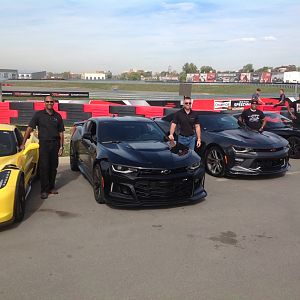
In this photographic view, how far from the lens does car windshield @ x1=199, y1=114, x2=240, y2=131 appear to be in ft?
30.2

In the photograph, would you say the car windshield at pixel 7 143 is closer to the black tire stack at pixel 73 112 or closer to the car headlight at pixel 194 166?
the car headlight at pixel 194 166

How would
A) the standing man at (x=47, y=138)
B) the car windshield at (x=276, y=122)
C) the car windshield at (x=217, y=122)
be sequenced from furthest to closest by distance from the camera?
the car windshield at (x=276, y=122) → the car windshield at (x=217, y=122) → the standing man at (x=47, y=138)

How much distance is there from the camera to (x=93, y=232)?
5098 millimetres

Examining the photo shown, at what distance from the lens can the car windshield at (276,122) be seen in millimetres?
11266

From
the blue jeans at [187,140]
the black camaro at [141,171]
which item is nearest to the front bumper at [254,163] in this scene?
the blue jeans at [187,140]

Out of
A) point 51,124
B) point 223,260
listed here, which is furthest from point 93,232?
point 51,124

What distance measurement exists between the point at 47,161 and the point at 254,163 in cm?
390

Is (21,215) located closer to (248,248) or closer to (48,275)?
(48,275)

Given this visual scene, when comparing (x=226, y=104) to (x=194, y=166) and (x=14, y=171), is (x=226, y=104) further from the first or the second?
(x=14, y=171)

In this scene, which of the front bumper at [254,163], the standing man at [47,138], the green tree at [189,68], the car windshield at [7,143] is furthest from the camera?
the green tree at [189,68]

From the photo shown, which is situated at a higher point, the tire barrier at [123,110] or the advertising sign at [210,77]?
the advertising sign at [210,77]

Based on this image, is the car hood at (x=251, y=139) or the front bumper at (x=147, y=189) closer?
the front bumper at (x=147, y=189)

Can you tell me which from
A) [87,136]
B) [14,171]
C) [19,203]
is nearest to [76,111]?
[87,136]

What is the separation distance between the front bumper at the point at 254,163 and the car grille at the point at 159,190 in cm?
232
